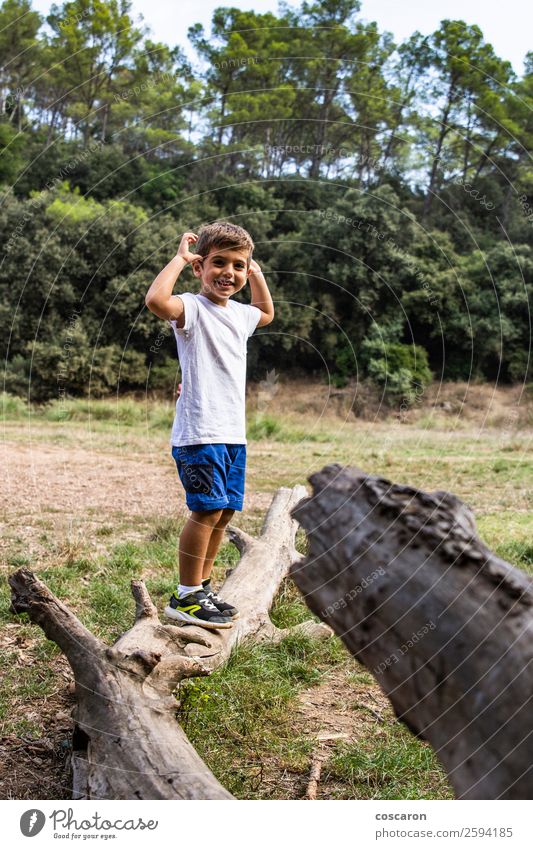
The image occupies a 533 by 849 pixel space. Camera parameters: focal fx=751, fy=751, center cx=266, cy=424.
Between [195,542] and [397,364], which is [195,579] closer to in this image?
[195,542]

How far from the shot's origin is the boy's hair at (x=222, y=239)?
2967 mm

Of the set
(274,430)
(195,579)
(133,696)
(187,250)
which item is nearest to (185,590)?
(195,579)

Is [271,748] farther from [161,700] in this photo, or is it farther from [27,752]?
[27,752]

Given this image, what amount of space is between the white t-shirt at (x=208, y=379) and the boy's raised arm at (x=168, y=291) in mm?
73

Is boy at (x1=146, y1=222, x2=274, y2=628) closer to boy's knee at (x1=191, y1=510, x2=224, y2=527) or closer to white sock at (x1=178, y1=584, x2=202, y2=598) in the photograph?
boy's knee at (x1=191, y1=510, x2=224, y2=527)

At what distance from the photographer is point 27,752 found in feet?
9.46

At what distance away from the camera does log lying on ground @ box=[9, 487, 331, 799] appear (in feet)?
7.23

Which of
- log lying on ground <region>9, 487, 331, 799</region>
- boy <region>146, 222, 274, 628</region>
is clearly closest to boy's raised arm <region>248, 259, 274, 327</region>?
boy <region>146, 222, 274, 628</region>

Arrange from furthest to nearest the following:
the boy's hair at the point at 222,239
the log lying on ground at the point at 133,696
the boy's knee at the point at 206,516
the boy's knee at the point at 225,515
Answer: the boy's knee at the point at 225,515 < the boy's knee at the point at 206,516 < the boy's hair at the point at 222,239 < the log lying on ground at the point at 133,696

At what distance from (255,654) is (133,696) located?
117cm

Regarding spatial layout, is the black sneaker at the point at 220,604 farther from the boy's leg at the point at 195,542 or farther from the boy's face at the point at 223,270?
the boy's face at the point at 223,270

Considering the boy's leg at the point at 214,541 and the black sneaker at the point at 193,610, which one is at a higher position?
the boy's leg at the point at 214,541

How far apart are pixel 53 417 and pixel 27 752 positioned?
34.8 ft

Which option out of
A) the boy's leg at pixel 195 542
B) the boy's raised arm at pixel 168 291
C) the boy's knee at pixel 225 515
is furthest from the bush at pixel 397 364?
the boy's raised arm at pixel 168 291
